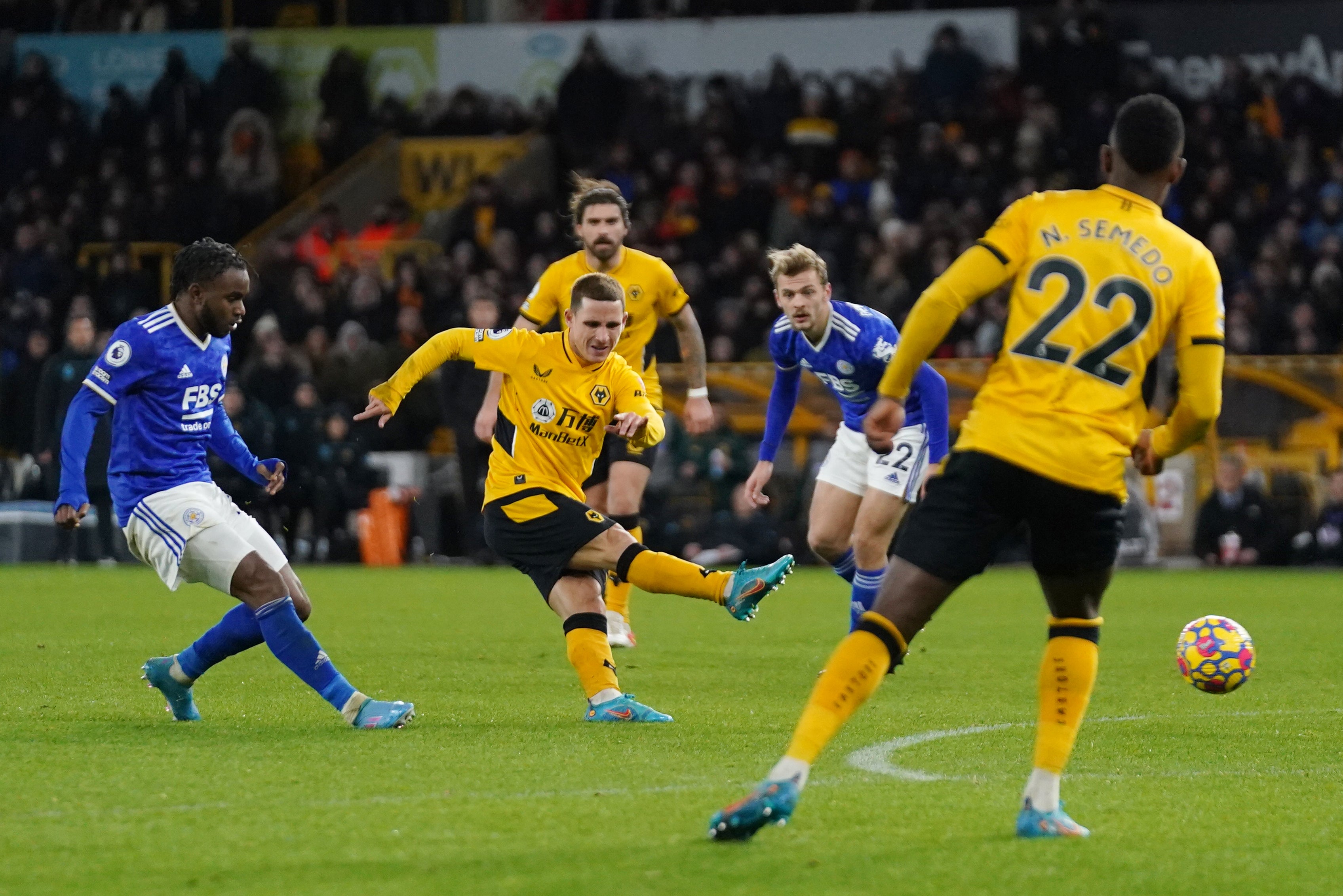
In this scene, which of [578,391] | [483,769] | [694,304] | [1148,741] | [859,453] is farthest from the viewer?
[694,304]

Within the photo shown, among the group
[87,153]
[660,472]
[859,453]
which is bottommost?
[660,472]

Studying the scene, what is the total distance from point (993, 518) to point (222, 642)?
3.32m

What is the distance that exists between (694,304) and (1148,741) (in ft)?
47.2

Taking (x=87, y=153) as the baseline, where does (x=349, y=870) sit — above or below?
below

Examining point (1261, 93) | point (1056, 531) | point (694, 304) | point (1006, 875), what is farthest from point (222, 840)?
point (1261, 93)

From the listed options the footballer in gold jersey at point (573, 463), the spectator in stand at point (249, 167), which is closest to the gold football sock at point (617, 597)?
the footballer in gold jersey at point (573, 463)

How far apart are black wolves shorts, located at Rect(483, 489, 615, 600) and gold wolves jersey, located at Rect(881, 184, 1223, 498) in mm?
2576

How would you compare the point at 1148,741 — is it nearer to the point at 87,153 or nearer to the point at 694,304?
the point at 694,304

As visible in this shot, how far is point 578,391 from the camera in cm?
739

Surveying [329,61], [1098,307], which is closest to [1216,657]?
[1098,307]

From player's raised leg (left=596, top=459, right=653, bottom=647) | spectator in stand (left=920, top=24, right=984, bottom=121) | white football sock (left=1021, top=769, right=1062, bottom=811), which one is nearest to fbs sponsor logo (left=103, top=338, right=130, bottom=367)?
white football sock (left=1021, top=769, right=1062, bottom=811)

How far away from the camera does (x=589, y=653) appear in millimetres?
7199

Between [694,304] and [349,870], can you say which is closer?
[349,870]

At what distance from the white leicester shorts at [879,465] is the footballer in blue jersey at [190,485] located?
3108 mm
